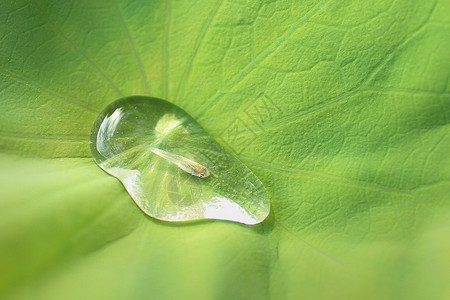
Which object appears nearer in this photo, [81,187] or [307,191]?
[81,187]

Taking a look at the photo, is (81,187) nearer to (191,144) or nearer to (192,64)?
(191,144)

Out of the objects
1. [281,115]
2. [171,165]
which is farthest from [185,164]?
[281,115]

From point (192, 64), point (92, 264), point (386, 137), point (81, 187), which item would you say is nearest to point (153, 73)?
point (192, 64)

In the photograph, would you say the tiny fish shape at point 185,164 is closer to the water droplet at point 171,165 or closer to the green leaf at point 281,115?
the water droplet at point 171,165

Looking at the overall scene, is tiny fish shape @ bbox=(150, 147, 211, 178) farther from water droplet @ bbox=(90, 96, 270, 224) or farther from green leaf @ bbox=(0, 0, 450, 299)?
green leaf @ bbox=(0, 0, 450, 299)

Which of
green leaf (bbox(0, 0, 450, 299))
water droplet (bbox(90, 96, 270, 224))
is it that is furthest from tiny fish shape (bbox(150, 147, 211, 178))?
green leaf (bbox(0, 0, 450, 299))

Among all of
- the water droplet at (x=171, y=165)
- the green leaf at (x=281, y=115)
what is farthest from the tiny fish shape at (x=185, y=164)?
the green leaf at (x=281, y=115)
